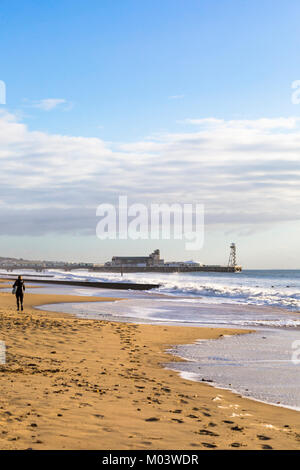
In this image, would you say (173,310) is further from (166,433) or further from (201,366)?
(166,433)

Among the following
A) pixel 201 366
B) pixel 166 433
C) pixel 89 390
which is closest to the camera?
pixel 166 433

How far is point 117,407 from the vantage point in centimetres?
794

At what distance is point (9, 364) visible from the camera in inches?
422

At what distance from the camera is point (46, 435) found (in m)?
6.19

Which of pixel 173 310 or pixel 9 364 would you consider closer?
pixel 9 364

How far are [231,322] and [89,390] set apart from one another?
15145 mm

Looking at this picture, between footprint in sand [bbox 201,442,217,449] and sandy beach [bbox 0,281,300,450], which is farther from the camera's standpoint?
sandy beach [bbox 0,281,300,450]

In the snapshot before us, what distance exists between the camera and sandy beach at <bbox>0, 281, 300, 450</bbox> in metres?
6.28

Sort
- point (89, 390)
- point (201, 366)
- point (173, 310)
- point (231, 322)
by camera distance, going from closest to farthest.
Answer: point (89, 390) < point (201, 366) < point (231, 322) < point (173, 310)

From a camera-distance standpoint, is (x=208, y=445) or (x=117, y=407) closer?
(x=208, y=445)

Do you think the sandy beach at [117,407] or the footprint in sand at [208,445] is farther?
the sandy beach at [117,407]

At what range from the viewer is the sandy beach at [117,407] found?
628 cm
